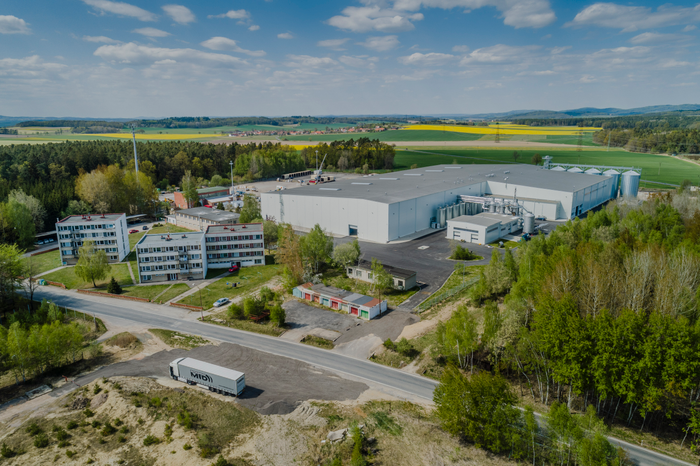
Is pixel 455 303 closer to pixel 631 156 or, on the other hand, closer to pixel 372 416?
pixel 372 416

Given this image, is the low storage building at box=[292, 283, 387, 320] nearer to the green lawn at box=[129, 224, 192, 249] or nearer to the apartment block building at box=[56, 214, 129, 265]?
the apartment block building at box=[56, 214, 129, 265]

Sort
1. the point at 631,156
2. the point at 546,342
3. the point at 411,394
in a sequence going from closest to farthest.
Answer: the point at 546,342, the point at 411,394, the point at 631,156

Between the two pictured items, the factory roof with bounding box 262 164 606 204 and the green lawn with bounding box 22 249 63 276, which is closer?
the green lawn with bounding box 22 249 63 276

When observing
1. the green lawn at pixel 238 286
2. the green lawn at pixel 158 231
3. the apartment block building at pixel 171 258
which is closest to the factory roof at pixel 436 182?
the green lawn at pixel 158 231

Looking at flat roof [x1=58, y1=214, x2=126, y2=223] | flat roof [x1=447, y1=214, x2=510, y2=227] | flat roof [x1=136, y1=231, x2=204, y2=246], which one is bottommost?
flat roof [x1=447, y1=214, x2=510, y2=227]

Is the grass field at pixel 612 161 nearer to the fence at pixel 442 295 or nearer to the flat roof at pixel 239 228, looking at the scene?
the fence at pixel 442 295

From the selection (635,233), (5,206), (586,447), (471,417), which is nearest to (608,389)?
(586,447)

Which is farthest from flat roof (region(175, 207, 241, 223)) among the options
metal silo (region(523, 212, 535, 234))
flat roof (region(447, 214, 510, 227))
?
metal silo (region(523, 212, 535, 234))
